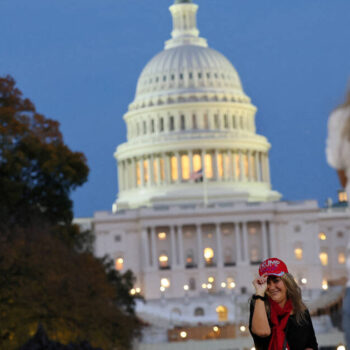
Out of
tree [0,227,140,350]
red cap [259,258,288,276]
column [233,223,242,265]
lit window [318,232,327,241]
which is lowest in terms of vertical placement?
red cap [259,258,288,276]

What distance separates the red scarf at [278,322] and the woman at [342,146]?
17.9 inches

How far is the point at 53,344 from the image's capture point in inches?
1112

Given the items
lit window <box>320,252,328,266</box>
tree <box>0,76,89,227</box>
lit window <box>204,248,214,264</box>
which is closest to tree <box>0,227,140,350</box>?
tree <box>0,76,89,227</box>

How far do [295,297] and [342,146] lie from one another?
4.18ft

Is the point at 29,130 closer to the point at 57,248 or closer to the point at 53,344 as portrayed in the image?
the point at 57,248

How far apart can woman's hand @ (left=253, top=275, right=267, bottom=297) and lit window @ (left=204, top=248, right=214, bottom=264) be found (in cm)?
17727

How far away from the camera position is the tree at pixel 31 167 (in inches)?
2926

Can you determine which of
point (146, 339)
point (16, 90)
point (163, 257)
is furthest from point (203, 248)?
point (16, 90)

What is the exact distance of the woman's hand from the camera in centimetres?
989

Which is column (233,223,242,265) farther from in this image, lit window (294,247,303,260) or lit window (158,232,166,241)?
lit window (158,232,166,241)

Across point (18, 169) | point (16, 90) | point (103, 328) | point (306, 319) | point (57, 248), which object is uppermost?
point (16, 90)

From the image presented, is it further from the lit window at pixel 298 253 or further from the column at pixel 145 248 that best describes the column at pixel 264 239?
the column at pixel 145 248

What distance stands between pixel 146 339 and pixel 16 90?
97.9ft

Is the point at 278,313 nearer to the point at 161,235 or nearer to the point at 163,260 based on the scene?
the point at 163,260
